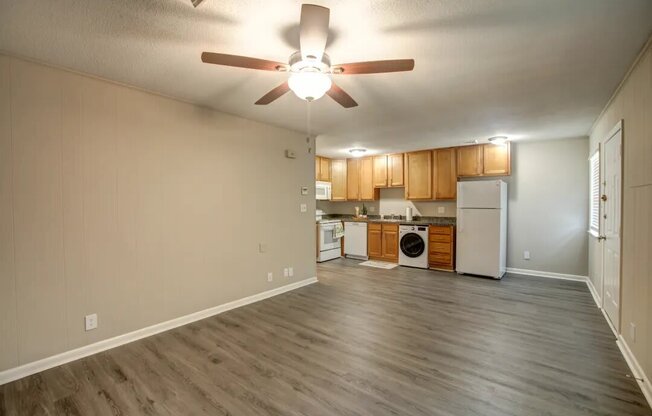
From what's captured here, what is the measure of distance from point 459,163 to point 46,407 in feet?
20.3

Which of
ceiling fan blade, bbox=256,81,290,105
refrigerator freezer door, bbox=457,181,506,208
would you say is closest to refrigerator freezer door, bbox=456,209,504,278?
refrigerator freezer door, bbox=457,181,506,208

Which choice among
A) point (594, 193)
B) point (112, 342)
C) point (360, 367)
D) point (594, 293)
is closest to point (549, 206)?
point (594, 193)

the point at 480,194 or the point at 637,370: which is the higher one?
the point at 480,194

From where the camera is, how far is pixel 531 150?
17.0ft

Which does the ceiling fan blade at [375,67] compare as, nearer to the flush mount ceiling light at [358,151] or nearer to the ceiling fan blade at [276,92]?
the ceiling fan blade at [276,92]

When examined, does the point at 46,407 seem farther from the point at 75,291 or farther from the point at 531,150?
the point at 531,150

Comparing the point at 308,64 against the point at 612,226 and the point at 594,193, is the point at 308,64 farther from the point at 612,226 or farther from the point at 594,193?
the point at 594,193

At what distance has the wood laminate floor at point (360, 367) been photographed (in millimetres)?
1908

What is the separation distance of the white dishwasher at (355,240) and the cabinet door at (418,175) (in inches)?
49.4

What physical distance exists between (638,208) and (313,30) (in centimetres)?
262

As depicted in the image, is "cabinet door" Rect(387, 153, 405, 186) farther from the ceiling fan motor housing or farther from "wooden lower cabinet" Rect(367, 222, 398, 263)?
the ceiling fan motor housing

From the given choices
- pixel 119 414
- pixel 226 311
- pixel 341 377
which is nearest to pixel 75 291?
pixel 119 414

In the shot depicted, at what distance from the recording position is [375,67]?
1820 mm

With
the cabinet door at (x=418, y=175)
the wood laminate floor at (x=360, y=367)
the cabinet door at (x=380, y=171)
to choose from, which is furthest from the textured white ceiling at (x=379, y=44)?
the cabinet door at (x=380, y=171)
